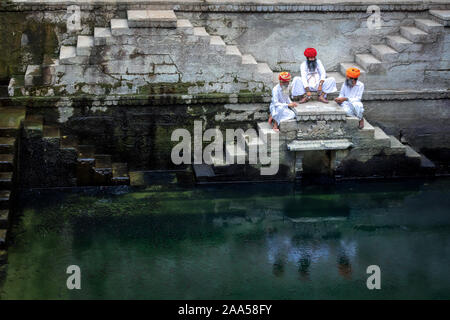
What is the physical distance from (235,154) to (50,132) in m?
2.64

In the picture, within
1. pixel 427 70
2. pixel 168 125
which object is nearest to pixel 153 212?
pixel 168 125

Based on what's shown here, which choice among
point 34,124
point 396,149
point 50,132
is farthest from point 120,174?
point 396,149

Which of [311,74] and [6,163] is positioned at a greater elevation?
[311,74]

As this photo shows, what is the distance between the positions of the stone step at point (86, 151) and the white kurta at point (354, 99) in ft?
12.2

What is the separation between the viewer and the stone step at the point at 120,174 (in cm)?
1045

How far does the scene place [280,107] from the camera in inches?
416

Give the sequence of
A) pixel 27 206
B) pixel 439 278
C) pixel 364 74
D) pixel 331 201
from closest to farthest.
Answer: pixel 439 278, pixel 27 206, pixel 331 201, pixel 364 74

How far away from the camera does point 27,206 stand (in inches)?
387

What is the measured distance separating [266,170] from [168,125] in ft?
5.26

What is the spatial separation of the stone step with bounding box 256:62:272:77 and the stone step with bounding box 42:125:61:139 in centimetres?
305

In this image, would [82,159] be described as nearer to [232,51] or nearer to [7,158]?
[7,158]

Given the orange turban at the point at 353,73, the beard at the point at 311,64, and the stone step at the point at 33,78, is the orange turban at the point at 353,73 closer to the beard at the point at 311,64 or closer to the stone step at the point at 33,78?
the beard at the point at 311,64

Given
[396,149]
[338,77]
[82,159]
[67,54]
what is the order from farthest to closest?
1. [338,77]
2. [396,149]
3. [67,54]
4. [82,159]

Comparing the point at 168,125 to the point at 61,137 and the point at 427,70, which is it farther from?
the point at 427,70
